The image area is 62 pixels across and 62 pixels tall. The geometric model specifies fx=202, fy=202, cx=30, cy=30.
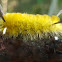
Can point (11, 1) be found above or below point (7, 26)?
above

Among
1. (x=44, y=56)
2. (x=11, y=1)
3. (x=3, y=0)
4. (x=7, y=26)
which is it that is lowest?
(x=44, y=56)

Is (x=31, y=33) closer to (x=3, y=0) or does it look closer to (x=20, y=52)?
(x=20, y=52)

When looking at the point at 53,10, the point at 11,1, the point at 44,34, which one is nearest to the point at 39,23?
the point at 44,34

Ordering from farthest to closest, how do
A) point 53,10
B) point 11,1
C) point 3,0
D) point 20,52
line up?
1. point 11,1
2. point 53,10
3. point 3,0
4. point 20,52

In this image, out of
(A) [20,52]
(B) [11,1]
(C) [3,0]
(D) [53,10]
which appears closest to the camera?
(A) [20,52]

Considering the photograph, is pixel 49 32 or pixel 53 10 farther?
pixel 53 10
